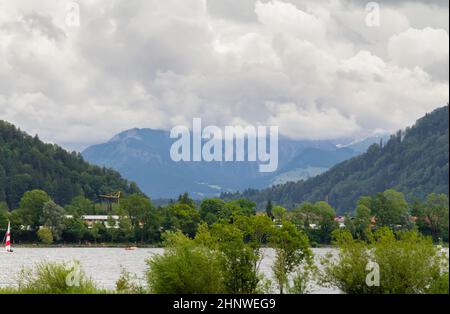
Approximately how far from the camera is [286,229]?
236 feet

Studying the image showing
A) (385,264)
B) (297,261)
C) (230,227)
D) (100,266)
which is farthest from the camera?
(100,266)

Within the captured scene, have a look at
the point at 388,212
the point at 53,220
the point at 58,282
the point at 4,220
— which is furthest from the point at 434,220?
the point at 58,282

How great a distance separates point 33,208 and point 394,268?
127968 mm

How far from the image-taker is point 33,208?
552 ft

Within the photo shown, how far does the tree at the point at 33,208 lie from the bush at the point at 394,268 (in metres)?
120

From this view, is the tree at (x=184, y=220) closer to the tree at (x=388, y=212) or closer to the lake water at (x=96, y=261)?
the lake water at (x=96, y=261)

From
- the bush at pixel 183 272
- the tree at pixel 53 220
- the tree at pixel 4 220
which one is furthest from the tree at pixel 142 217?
the bush at pixel 183 272

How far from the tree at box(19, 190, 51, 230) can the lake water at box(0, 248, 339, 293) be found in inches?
649
